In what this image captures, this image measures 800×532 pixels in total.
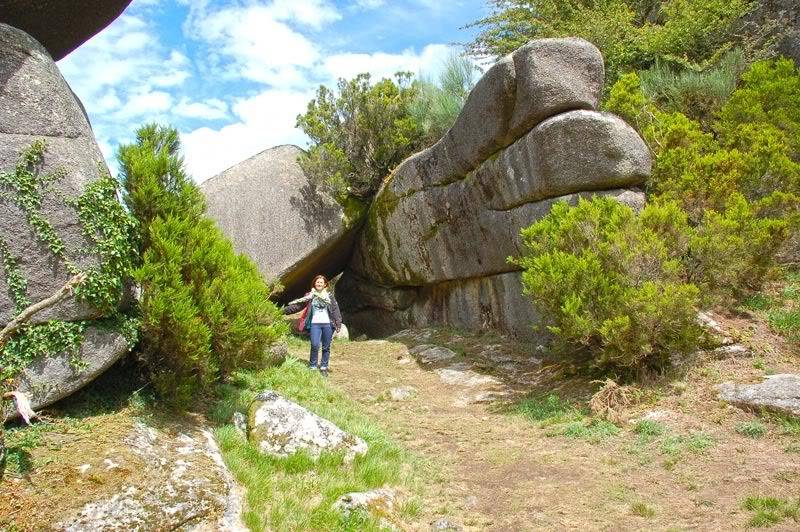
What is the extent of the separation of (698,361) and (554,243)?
2.33 meters

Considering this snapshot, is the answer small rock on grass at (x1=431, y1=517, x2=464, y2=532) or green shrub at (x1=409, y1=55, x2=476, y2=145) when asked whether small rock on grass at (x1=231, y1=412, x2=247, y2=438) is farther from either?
green shrub at (x1=409, y1=55, x2=476, y2=145)

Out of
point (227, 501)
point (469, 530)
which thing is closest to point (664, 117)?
point (469, 530)

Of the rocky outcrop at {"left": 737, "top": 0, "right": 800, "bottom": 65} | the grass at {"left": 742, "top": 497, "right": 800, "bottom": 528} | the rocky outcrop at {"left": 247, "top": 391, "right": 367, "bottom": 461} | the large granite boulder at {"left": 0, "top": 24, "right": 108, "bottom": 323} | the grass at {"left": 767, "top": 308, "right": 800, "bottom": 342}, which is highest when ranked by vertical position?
the rocky outcrop at {"left": 737, "top": 0, "right": 800, "bottom": 65}

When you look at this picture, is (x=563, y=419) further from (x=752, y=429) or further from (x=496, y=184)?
(x=496, y=184)

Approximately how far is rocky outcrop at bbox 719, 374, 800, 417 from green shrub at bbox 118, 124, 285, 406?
5.11 metres

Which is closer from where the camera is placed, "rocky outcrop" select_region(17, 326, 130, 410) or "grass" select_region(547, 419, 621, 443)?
"rocky outcrop" select_region(17, 326, 130, 410)

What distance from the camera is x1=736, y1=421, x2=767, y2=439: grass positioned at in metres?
5.94

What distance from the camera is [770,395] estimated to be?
6320mm

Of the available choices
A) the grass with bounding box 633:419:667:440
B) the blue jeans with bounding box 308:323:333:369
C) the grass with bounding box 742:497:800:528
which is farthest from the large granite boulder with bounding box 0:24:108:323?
the grass with bounding box 742:497:800:528

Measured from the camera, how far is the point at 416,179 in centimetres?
1396

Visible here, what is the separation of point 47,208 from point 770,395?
7.45 meters

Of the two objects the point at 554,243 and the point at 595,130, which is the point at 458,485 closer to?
the point at 554,243

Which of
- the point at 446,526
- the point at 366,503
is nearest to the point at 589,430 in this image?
the point at 446,526

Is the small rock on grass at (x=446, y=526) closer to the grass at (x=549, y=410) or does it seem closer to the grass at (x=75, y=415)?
the grass at (x=549, y=410)
